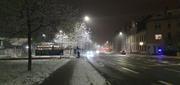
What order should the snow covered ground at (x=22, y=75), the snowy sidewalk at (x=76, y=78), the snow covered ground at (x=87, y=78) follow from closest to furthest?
the snowy sidewalk at (x=76, y=78)
the snow covered ground at (x=87, y=78)
the snow covered ground at (x=22, y=75)

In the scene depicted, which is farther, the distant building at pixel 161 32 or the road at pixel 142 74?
the distant building at pixel 161 32

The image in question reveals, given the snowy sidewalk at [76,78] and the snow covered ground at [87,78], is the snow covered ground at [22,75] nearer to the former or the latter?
the snowy sidewalk at [76,78]

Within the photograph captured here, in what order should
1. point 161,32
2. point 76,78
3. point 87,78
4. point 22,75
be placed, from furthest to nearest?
1. point 161,32
2. point 22,75
3. point 76,78
4. point 87,78

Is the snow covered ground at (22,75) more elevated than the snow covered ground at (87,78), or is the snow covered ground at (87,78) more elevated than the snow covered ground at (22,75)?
the snow covered ground at (22,75)

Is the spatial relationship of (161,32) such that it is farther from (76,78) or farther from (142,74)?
(76,78)

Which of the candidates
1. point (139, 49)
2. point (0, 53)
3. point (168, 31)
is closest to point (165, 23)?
point (168, 31)

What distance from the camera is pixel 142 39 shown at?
107 meters

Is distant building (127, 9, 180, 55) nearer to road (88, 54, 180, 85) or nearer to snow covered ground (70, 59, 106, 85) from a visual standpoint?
road (88, 54, 180, 85)

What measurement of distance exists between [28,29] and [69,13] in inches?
134

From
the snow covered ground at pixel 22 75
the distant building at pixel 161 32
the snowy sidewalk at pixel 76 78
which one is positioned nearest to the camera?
the snowy sidewalk at pixel 76 78

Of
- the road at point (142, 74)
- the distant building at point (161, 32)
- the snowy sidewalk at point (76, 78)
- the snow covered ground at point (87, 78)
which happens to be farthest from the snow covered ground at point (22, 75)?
the distant building at point (161, 32)

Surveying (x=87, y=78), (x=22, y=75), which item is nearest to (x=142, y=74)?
(x=87, y=78)

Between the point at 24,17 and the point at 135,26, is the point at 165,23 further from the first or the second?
the point at 24,17

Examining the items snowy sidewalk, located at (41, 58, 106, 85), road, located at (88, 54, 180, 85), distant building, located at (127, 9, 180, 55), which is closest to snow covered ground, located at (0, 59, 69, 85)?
snowy sidewalk, located at (41, 58, 106, 85)
